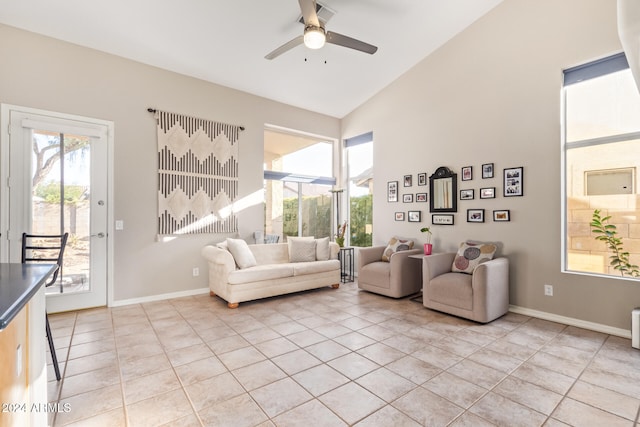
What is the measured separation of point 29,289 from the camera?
1.23 metres

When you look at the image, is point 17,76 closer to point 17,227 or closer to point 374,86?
point 17,227

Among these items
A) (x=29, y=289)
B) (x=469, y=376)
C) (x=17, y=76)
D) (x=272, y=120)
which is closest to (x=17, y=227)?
(x=17, y=76)

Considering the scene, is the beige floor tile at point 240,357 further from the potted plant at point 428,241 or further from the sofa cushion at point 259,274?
the potted plant at point 428,241

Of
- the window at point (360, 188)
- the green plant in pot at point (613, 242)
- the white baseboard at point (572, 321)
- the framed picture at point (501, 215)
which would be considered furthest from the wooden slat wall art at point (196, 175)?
the green plant in pot at point (613, 242)

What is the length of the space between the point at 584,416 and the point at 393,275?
2.60 meters

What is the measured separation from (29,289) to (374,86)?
5402 mm

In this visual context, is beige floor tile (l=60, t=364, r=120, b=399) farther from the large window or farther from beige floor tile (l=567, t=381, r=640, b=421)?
the large window

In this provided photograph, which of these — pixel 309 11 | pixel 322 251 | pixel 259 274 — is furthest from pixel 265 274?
pixel 309 11

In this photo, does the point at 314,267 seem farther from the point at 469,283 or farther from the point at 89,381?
the point at 89,381

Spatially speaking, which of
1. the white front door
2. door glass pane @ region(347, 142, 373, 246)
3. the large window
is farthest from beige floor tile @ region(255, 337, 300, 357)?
door glass pane @ region(347, 142, 373, 246)

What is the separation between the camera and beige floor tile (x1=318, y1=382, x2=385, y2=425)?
190 cm

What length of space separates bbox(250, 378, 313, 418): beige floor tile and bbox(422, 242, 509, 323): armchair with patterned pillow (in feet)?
7.36

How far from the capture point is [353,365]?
2516 mm

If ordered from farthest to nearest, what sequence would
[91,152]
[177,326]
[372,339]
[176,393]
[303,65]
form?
1. [303,65]
2. [91,152]
3. [177,326]
4. [372,339]
5. [176,393]
